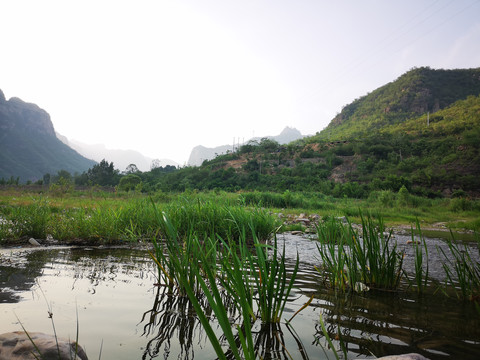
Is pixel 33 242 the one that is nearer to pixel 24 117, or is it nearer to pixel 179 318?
pixel 179 318

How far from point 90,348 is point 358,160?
128ft

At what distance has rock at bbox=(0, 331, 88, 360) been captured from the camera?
1.12 meters

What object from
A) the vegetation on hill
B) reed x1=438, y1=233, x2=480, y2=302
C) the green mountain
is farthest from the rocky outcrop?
reed x1=438, y1=233, x2=480, y2=302

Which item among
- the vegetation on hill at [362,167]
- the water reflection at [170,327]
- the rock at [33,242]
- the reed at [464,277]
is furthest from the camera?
the vegetation on hill at [362,167]

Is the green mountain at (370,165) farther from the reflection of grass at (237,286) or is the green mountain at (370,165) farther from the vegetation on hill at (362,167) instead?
the reflection of grass at (237,286)

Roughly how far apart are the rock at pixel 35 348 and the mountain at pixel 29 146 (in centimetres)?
9543

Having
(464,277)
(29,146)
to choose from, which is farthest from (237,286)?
(29,146)

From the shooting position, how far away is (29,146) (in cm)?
10038

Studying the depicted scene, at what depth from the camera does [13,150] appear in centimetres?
9369

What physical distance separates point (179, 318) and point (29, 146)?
12604 cm

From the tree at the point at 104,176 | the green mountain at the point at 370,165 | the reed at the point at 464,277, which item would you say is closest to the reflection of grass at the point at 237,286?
the reed at the point at 464,277

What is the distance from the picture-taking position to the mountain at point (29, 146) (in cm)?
8488

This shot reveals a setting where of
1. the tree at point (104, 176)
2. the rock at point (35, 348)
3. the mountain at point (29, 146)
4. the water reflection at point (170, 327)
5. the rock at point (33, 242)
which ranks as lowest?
the rock at point (33, 242)

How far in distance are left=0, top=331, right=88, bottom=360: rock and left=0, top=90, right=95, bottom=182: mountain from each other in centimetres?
9543
